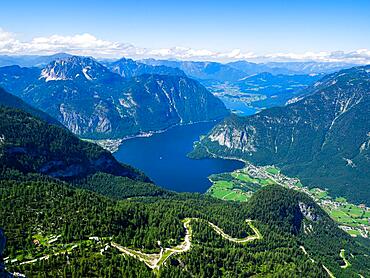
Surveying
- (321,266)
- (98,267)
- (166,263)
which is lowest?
(321,266)

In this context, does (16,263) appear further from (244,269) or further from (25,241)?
(244,269)

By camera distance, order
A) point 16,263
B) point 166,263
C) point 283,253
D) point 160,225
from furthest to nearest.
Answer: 1. point 283,253
2. point 160,225
3. point 166,263
4. point 16,263

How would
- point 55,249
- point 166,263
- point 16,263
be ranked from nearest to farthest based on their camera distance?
point 16,263, point 55,249, point 166,263

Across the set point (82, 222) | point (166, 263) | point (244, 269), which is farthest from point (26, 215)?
point (244, 269)

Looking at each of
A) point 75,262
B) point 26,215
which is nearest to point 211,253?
point 75,262

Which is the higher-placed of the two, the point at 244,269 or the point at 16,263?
the point at 16,263

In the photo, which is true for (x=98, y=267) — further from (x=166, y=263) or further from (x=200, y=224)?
(x=200, y=224)

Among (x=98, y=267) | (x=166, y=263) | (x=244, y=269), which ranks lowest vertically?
(x=244, y=269)

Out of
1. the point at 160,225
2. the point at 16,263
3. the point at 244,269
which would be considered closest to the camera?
the point at 16,263

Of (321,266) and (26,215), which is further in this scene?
(321,266)
